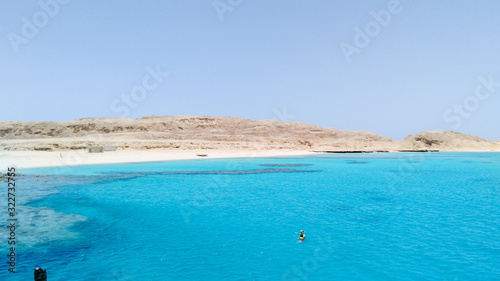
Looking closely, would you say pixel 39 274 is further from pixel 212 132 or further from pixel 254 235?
pixel 212 132

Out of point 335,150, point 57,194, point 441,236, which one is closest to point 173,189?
point 57,194

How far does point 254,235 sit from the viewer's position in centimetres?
1430

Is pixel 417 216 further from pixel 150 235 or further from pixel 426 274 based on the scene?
pixel 150 235

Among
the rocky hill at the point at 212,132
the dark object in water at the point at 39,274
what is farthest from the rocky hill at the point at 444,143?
the dark object in water at the point at 39,274

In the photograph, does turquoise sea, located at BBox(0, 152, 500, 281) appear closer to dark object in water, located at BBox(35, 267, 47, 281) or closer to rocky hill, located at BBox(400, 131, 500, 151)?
dark object in water, located at BBox(35, 267, 47, 281)

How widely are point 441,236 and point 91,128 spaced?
125052 mm

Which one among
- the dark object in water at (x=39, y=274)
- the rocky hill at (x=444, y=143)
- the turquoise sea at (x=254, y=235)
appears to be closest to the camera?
the dark object in water at (x=39, y=274)

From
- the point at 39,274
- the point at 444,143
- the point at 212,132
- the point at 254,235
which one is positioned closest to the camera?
the point at 39,274

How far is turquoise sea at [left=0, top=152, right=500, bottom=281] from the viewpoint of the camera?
1066 cm

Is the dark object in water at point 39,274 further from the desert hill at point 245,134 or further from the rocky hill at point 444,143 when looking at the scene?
the rocky hill at point 444,143

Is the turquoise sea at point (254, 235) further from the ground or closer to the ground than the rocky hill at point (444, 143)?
closer to the ground

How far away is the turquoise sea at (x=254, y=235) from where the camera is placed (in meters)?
10.7

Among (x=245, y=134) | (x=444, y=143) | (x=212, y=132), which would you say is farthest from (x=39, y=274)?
(x=444, y=143)

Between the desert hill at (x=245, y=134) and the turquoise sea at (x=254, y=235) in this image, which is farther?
the desert hill at (x=245, y=134)
